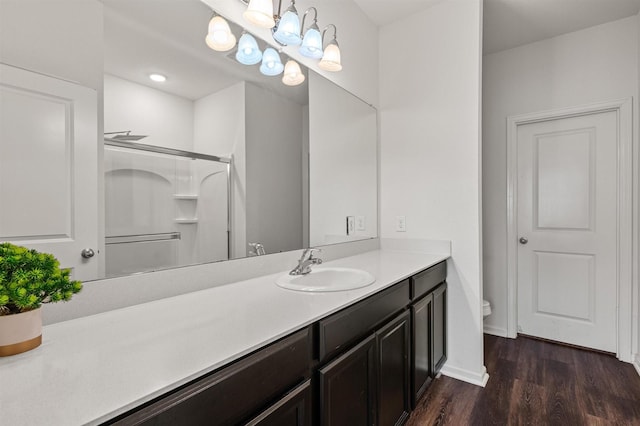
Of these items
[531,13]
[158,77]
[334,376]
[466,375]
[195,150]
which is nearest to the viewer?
[334,376]

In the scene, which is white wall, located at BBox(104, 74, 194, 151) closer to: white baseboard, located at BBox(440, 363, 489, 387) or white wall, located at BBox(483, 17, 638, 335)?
white baseboard, located at BBox(440, 363, 489, 387)

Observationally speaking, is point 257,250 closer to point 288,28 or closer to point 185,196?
point 185,196

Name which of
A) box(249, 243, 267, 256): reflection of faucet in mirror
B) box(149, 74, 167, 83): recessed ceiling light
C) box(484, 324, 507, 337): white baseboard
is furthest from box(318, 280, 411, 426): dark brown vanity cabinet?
box(484, 324, 507, 337): white baseboard

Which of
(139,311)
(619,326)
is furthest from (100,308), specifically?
(619,326)

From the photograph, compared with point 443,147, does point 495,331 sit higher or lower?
lower

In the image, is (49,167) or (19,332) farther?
(49,167)

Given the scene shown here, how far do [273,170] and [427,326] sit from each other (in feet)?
4.09

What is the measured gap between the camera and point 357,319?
1149 mm

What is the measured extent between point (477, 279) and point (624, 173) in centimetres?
151

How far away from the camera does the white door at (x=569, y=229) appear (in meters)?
2.47

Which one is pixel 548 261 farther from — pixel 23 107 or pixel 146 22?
pixel 23 107

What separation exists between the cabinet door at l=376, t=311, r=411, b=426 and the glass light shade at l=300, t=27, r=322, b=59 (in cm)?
144

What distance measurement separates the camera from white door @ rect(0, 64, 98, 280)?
0.81 meters

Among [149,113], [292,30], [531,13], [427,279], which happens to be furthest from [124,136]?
[531,13]
